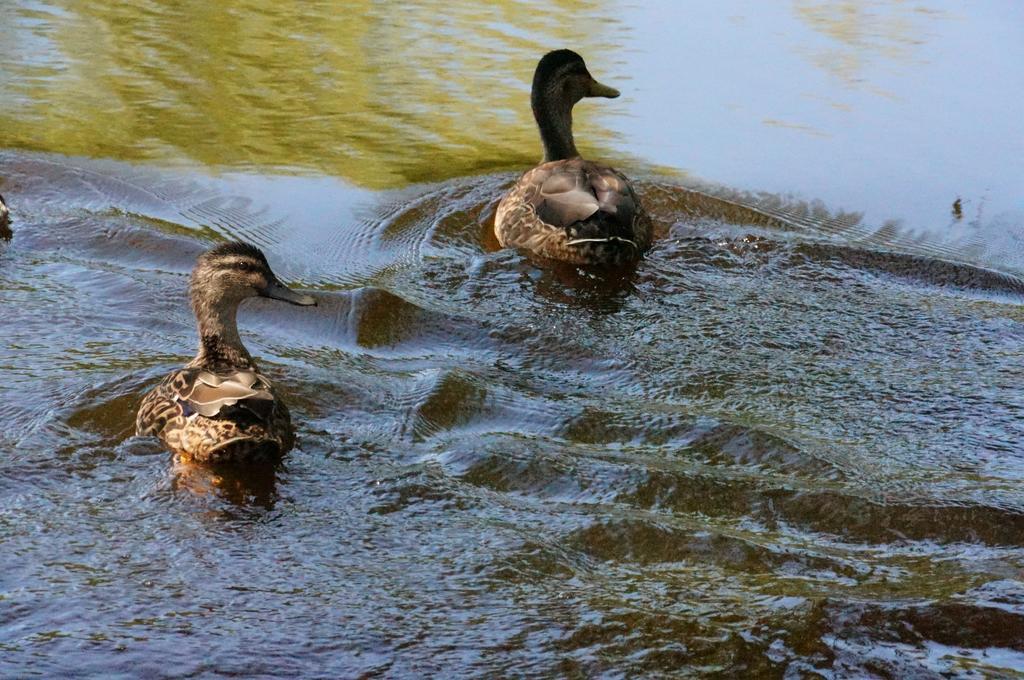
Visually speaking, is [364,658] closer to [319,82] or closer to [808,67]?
[319,82]

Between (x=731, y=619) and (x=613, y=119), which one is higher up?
(x=613, y=119)

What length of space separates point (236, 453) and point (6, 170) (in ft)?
16.8

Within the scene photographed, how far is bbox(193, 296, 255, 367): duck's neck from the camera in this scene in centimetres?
660

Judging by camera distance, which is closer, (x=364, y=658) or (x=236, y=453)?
(x=364, y=658)

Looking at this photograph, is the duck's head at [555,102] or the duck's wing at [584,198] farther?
the duck's head at [555,102]

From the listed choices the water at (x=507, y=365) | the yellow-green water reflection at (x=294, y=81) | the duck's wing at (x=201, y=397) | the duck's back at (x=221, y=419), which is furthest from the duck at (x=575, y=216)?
the duck's back at (x=221, y=419)

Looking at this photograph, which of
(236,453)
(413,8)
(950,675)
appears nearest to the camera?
(950,675)

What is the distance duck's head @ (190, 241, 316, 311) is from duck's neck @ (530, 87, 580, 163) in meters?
4.23

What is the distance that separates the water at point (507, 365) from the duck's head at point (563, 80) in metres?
0.72

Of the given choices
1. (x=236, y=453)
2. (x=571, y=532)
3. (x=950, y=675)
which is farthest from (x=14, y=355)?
(x=950, y=675)

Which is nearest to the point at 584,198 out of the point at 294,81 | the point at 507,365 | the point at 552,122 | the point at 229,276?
the point at 552,122

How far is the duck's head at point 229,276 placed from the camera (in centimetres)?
669

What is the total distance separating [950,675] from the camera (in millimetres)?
4570

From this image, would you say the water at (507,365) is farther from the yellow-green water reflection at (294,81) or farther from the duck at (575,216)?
the duck at (575,216)
